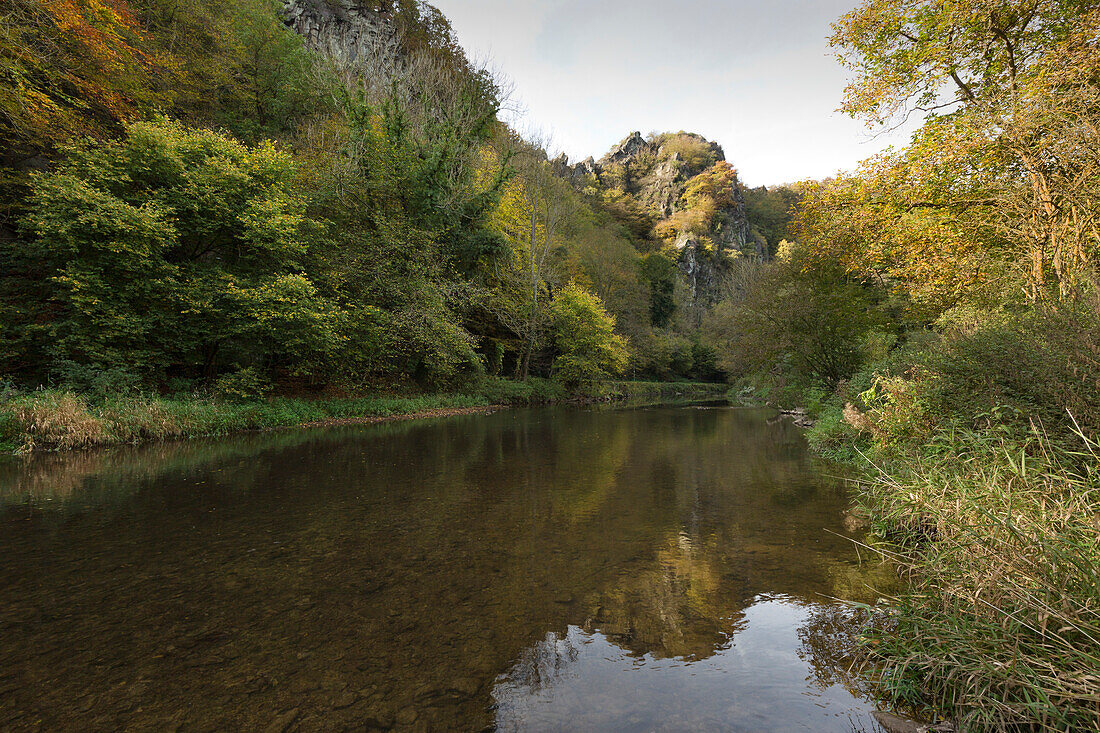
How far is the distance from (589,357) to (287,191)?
20.1m

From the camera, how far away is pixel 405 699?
99.1 inches

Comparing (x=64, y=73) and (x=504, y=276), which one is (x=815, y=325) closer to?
(x=504, y=276)

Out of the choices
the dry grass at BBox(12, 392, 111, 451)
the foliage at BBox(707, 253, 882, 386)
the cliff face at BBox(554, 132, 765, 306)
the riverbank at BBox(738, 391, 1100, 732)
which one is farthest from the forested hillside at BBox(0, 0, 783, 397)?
the cliff face at BBox(554, 132, 765, 306)

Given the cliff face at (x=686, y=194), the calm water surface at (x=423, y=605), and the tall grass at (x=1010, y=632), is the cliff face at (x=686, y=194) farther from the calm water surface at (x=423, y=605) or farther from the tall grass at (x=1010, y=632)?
the tall grass at (x=1010, y=632)

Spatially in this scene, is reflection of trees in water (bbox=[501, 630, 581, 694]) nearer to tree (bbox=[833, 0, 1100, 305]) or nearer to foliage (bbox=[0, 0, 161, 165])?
tree (bbox=[833, 0, 1100, 305])

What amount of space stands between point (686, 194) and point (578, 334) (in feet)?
149

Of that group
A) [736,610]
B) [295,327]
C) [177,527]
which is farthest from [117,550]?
[295,327]

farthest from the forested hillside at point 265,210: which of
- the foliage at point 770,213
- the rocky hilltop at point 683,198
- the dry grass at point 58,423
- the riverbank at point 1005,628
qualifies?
the foliage at point 770,213

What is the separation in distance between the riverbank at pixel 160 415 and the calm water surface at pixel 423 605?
3.09m

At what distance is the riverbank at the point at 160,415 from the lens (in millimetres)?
9617

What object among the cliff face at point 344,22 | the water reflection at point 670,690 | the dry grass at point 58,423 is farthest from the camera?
the cliff face at point 344,22

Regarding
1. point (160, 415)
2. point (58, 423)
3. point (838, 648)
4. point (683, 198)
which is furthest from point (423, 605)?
point (683, 198)

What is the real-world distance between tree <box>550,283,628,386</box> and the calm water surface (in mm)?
23544

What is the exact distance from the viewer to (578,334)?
31094 mm
